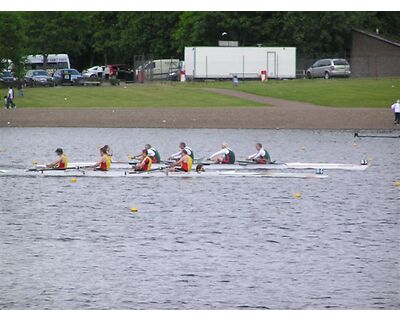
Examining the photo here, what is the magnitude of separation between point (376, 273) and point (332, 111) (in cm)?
4394

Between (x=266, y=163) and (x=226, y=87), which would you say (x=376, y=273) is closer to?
(x=266, y=163)

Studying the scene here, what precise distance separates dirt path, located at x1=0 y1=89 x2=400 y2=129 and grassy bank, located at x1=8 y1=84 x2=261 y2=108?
5.56ft

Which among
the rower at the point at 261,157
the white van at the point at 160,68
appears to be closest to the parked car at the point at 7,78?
the white van at the point at 160,68

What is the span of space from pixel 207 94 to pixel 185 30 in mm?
22275

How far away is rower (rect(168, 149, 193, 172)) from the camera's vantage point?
136 feet

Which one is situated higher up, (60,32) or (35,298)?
(60,32)

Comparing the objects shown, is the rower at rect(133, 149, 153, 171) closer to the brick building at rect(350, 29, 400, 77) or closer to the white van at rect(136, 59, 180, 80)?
the white van at rect(136, 59, 180, 80)

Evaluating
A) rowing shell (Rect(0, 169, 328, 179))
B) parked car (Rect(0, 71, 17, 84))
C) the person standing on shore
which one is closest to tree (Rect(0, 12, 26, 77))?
parked car (Rect(0, 71, 17, 84))

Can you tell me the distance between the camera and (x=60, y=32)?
10294 centimetres

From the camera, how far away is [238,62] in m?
89.9

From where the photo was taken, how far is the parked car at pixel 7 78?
280 feet

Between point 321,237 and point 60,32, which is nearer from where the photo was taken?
point 321,237
